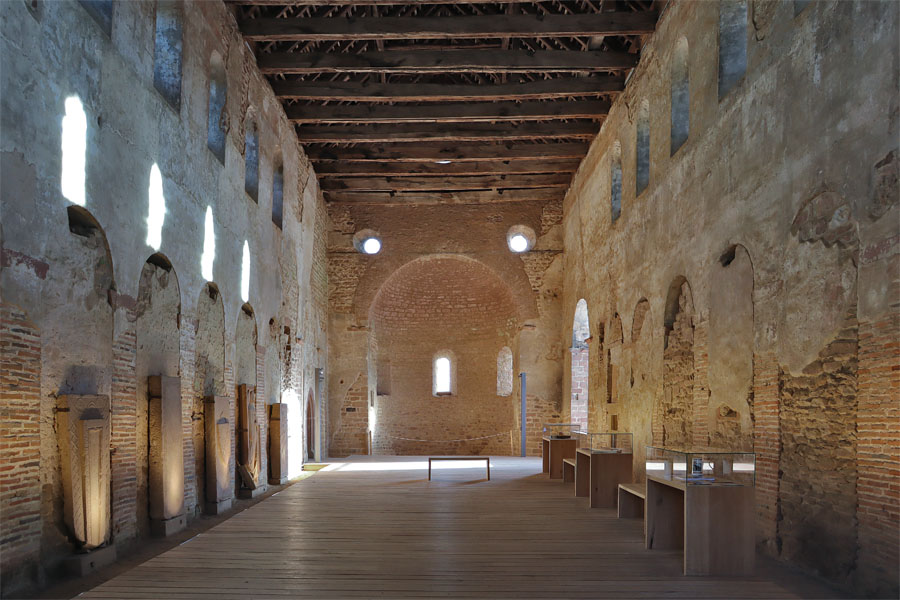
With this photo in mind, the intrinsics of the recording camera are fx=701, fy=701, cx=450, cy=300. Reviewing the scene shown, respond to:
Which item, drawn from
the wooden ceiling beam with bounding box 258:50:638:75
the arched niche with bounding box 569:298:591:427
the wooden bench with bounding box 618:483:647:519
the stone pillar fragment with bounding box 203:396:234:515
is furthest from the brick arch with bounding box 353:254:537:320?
the wooden bench with bounding box 618:483:647:519

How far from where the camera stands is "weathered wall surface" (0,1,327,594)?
563cm

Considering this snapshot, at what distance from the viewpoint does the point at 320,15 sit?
11969mm

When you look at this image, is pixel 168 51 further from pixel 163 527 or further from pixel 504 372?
pixel 504 372

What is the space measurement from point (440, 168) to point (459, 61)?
6049 millimetres

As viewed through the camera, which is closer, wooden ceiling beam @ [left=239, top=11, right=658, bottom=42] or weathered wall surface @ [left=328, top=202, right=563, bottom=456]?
wooden ceiling beam @ [left=239, top=11, right=658, bottom=42]

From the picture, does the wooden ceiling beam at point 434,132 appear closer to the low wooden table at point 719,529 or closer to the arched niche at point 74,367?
the arched niche at point 74,367

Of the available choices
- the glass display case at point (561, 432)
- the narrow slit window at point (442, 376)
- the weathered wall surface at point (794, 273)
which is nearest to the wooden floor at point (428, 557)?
the weathered wall surface at point (794, 273)

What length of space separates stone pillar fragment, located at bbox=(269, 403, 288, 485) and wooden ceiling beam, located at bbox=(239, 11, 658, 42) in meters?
6.59

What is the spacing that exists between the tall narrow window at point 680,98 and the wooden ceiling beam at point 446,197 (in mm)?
9193

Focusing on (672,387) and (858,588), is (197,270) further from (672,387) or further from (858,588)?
(858,588)

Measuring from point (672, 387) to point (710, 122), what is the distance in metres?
3.77

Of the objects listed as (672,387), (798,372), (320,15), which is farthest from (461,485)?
(320,15)

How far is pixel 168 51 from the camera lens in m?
8.95

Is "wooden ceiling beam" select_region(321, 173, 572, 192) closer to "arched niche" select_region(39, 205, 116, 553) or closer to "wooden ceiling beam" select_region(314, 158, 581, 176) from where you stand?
"wooden ceiling beam" select_region(314, 158, 581, 176)
